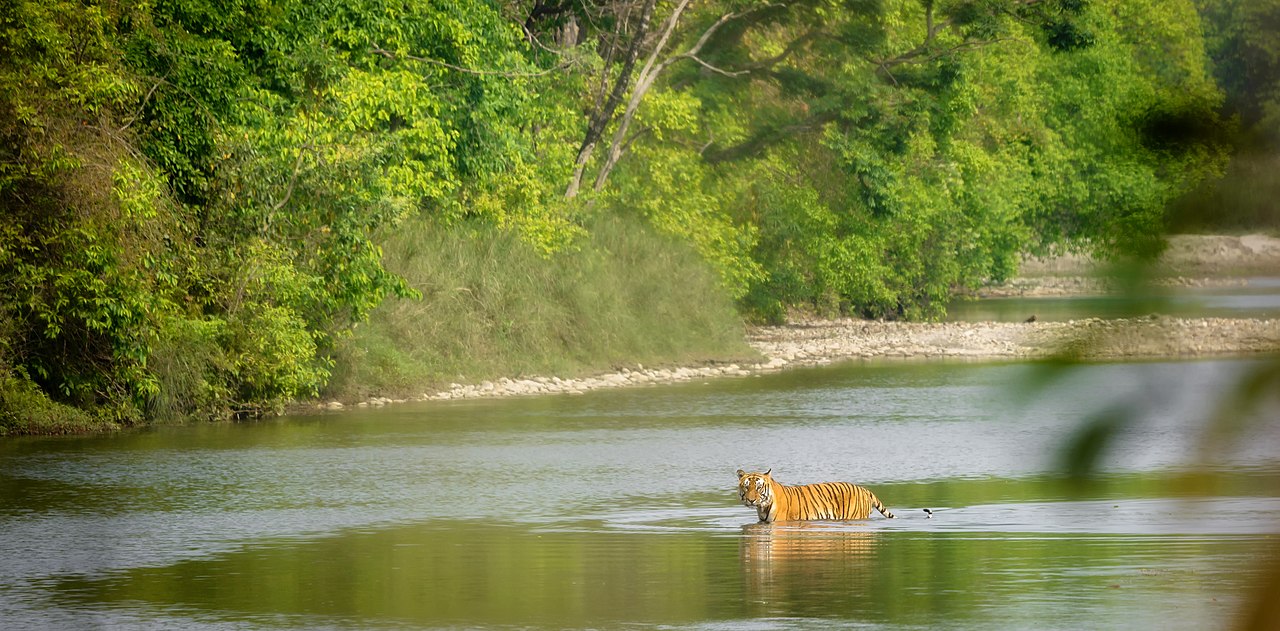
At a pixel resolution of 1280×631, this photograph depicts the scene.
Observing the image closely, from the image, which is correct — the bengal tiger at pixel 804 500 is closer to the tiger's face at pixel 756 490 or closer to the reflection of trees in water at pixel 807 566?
the tiger's face at pixel 756 490

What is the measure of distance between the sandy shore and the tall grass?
43 centimetres

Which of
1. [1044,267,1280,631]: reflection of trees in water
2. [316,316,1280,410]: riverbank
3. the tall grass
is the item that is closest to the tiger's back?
[316,316,1280,410]: riverbank

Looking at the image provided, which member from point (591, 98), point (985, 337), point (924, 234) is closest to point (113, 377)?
point (591, 98)

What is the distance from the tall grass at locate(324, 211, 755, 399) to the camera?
27.2 metres

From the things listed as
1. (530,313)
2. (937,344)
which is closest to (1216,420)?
(530,313)

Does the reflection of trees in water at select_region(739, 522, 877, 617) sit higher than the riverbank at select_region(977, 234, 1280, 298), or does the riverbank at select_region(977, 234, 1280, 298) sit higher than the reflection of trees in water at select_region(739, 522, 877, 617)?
the riverbank at select_region(977, 234, 1280, 298)

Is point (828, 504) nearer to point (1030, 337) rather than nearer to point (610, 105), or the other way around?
point (1030, 337)

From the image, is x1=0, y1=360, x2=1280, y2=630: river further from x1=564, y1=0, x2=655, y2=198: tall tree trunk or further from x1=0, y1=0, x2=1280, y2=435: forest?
x1=564, y1=0, x2=655, y2=198: tall tree trunk

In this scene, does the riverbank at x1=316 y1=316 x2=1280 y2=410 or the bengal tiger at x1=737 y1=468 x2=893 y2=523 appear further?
the bengal tiger at x1=737 y1=468 x2=893 y2=523

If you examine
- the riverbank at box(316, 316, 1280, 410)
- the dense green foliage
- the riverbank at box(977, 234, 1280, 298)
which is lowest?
the riverbank at box(316, 316, 1280, 410)

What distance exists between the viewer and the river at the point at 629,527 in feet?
5.20

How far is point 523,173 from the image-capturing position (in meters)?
31.5

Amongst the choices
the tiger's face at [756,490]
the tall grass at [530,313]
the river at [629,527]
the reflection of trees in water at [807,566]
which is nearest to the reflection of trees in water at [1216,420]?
the river at [629,527]

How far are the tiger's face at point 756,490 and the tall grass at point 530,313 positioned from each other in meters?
12.9
